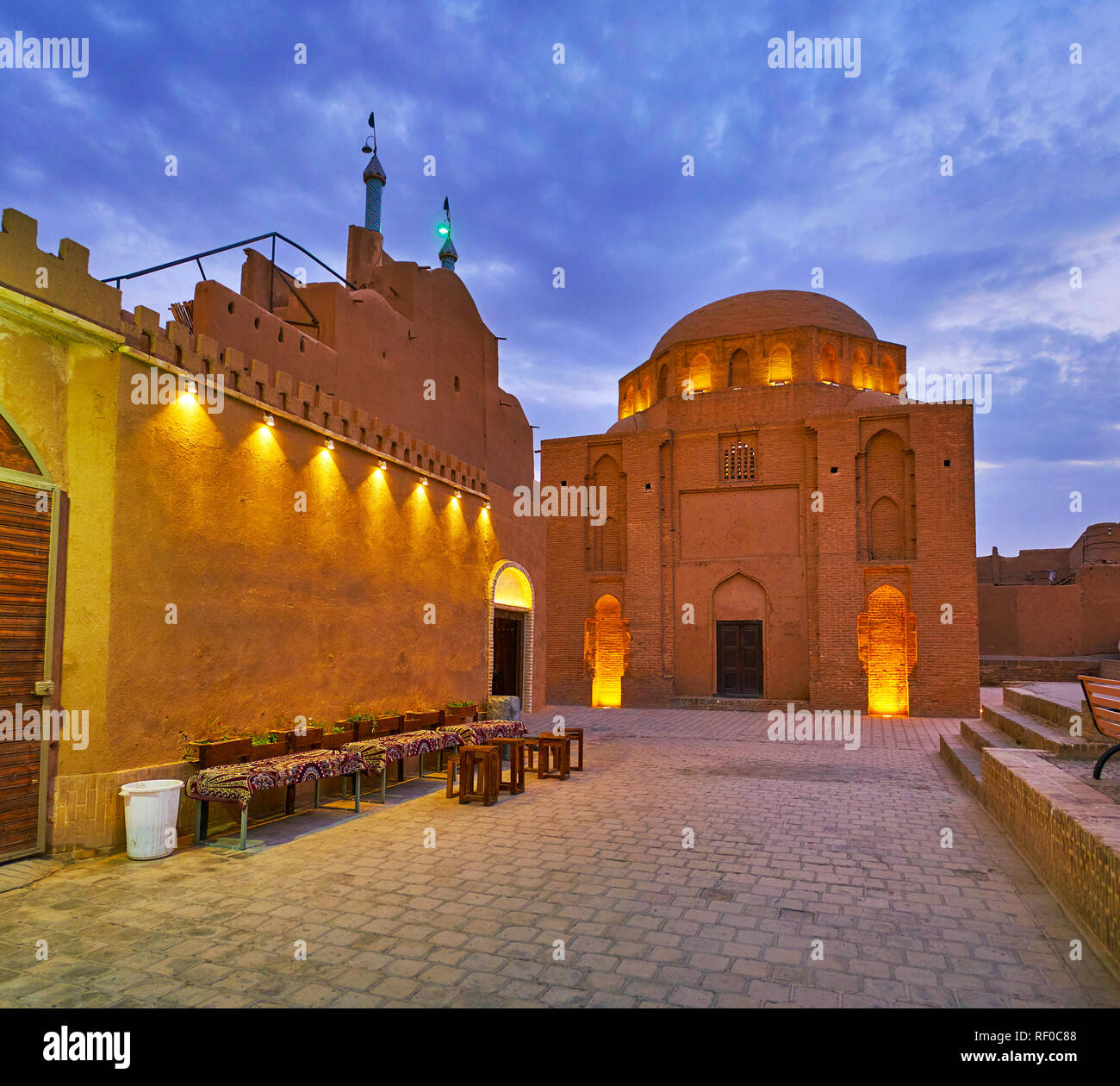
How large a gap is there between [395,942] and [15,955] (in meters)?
2.22

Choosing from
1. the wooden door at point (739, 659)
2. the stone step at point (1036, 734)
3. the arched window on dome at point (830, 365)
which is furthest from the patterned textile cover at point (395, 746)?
the arched window on dome at point (830, 365)

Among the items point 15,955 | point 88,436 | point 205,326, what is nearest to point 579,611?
point 205,326

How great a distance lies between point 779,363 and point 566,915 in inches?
855

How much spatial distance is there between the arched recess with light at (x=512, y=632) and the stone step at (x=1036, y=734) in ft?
29.7

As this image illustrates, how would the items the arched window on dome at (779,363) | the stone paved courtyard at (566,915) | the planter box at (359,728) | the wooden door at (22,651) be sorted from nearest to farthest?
the stone paved courtyard at (566,915), the wooden door at (22,651), the planter box at (359,728), the arched window on dome at (779,363)

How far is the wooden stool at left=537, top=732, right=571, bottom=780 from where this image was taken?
10.7 metres

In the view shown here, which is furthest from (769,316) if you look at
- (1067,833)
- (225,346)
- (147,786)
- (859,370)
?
(147,786)

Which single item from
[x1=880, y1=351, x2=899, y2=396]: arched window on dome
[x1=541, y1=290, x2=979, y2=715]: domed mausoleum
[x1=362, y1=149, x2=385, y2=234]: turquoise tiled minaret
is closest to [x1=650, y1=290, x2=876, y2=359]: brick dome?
[x1=541, y1=290, x2=979, y2=715]: domed mausoleum

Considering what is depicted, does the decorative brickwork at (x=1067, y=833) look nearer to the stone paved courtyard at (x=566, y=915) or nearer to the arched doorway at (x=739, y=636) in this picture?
the stone paved courtyard at (x=566, y=915)

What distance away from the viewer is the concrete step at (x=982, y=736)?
11266mm

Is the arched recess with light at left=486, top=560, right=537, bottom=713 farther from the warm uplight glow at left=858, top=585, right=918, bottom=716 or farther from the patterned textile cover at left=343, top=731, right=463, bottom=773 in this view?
the warm uplight glow at left=858, top=585, right=918, bottom=716
